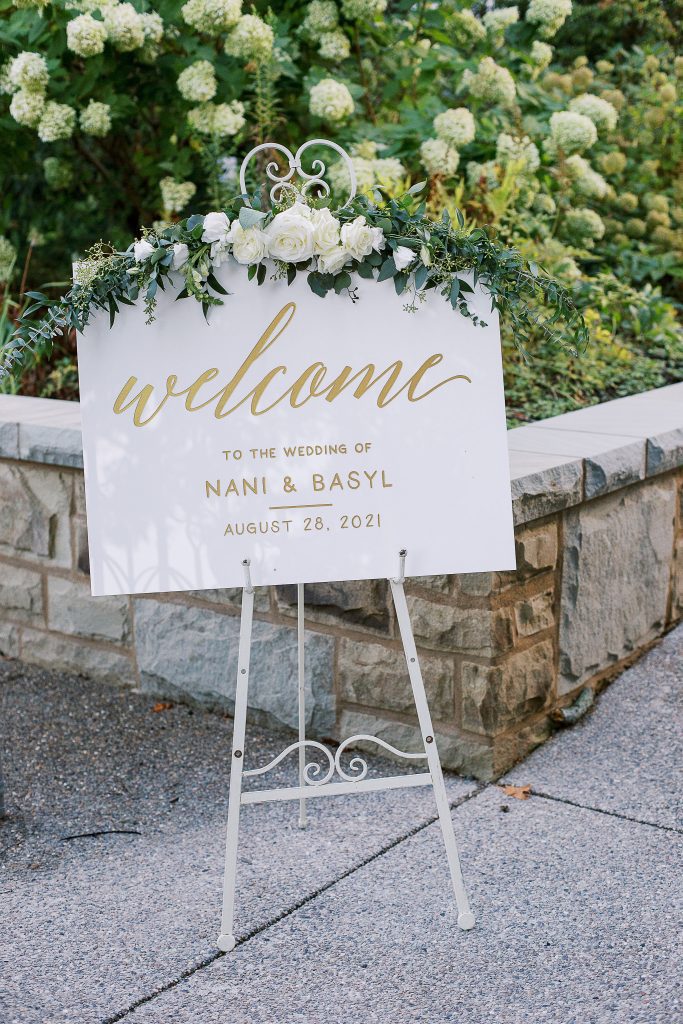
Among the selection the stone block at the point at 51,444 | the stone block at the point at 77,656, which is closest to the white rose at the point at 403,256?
the stone block at the point at 51,444

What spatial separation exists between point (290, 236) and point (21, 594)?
2.09 meters

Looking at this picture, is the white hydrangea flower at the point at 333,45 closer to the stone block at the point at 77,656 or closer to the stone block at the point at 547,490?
the stone block at the point at 547,490

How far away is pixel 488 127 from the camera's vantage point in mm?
4820

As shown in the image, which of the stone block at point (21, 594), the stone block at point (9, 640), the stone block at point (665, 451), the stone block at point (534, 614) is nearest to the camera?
the stone block at point (534, 614)

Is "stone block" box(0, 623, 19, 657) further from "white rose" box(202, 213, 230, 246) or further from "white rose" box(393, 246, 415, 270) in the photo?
"white rose" box(393, 246, 415, 270)

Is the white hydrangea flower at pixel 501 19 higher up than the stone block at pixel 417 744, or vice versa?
the white hydrangea flower at pixel 501 19

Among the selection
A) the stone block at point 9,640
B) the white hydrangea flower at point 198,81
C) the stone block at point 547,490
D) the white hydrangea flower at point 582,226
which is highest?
the white hydrangea flower at point 198,81

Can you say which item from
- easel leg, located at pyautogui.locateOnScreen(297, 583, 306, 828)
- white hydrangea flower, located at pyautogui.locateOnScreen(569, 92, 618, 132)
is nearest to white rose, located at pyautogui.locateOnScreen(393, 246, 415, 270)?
easel leg, located at pyautogui.locateOnScreen(297, 583, 306, 828)

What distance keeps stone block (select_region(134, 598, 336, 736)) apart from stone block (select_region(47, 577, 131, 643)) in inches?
2.7

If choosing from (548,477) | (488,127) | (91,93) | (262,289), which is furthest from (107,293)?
(488,127)

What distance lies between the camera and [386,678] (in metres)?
3.03

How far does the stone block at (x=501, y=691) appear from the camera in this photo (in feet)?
9.40

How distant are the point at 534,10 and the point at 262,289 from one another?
3124mm

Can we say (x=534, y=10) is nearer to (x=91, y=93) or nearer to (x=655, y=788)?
(x=91, y=93)
